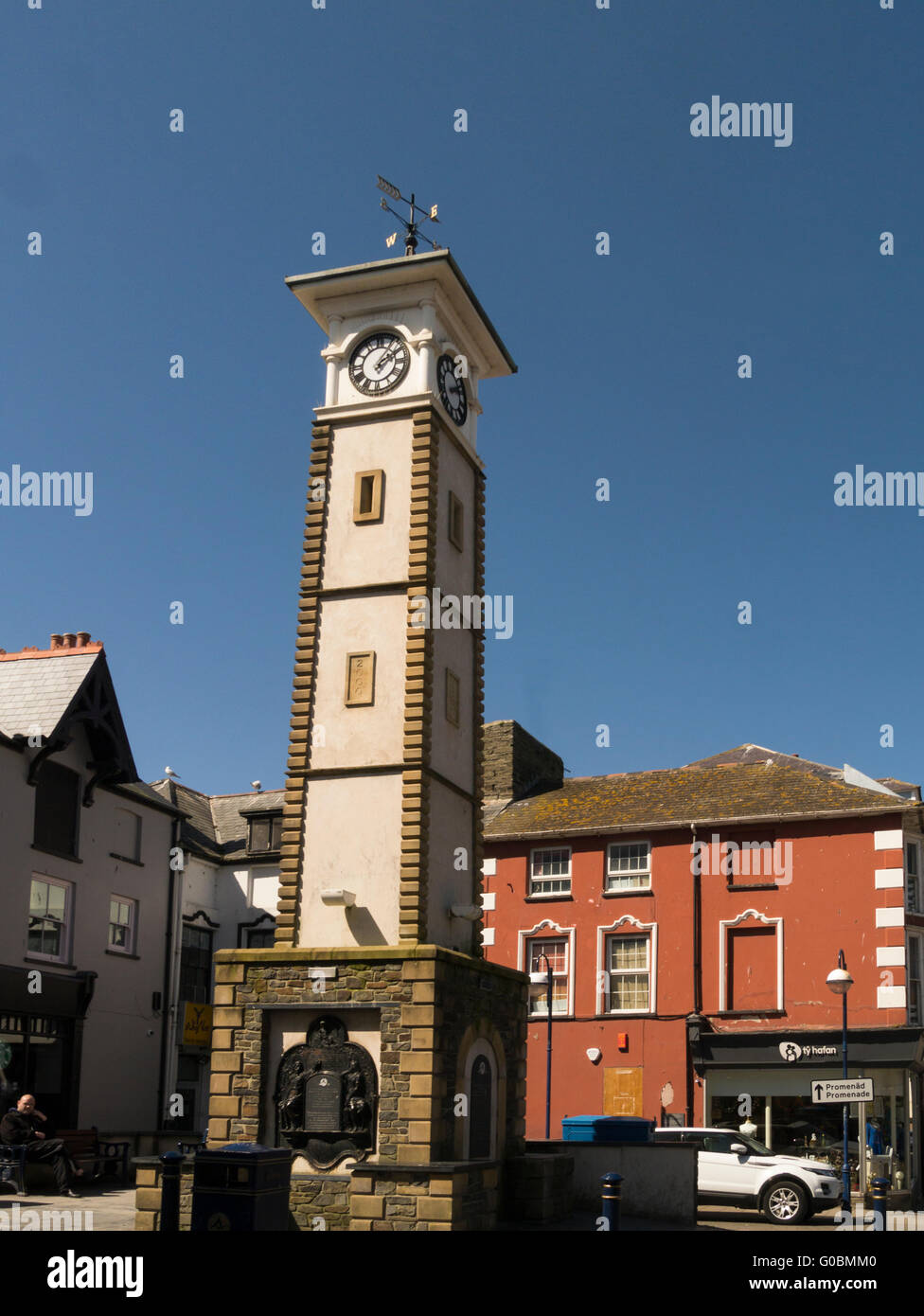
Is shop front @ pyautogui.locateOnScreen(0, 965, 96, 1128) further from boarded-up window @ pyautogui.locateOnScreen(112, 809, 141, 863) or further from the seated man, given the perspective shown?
the seated man

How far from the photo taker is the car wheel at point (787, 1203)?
24.4m

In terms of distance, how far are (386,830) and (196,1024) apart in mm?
17038

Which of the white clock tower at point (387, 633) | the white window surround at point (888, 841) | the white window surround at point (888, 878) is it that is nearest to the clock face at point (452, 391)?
the white clock tower at point (387, 633)

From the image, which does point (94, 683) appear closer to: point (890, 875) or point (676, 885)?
point (676, 885)

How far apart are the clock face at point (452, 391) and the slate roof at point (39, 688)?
1190cm

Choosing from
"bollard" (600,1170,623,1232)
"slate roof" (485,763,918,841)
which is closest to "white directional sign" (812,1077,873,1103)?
"bollard" (600,1170,623,1232)

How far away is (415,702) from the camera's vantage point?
78.4 feet

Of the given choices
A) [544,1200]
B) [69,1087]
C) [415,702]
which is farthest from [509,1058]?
[69,1087]

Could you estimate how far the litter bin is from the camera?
16672 millimetres

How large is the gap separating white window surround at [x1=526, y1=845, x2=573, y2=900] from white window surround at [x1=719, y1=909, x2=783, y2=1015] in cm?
477

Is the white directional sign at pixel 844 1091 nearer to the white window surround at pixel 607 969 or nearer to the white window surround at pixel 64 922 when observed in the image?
the white window surround at pixel 607 969

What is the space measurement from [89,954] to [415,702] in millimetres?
13932

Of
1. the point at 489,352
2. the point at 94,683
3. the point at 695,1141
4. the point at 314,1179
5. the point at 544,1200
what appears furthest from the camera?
the point at 94,683

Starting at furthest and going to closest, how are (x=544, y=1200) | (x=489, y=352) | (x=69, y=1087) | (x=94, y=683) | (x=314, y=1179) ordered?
1. (x=94, y=683)
2. (x=69, y=1087)
3. (x=489, y=352)
4. (x=544, y=1200)
5. (x=314, y=1179)
